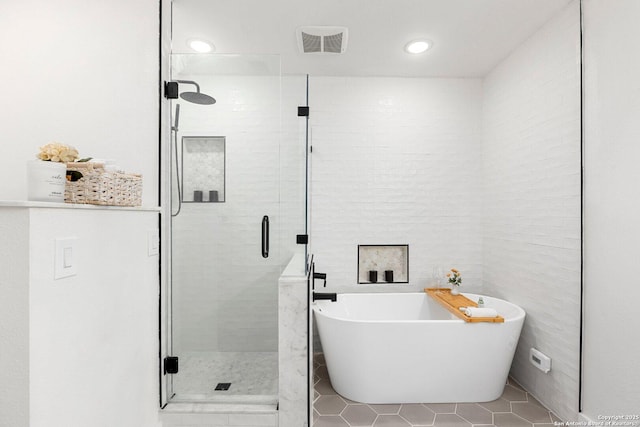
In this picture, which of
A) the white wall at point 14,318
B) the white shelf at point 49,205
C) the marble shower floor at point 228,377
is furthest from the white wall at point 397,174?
the white wall at point 14,318

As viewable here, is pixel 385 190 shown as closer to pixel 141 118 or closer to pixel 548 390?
pixel 548 390

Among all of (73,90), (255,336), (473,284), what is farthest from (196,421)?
(473,284)

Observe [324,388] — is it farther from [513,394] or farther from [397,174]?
[397,174]

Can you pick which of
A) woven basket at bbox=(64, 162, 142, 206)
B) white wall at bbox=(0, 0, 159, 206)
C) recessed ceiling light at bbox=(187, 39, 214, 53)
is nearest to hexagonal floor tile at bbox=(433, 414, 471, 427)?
woven basket at bbox=(64, 162, 142, 206)

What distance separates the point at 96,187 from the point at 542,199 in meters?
2.64

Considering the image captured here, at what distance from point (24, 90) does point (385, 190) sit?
2598mm

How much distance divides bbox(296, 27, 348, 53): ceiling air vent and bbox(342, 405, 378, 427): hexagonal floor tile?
2613 millimetres

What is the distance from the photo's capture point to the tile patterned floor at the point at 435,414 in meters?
2.04

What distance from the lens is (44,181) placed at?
974mm

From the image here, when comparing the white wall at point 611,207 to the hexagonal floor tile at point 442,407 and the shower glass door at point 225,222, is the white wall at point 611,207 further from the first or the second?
the shower glass door at point 225,222

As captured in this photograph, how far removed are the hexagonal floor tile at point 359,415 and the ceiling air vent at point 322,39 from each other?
2613 mm

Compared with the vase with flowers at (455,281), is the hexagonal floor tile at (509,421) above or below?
below

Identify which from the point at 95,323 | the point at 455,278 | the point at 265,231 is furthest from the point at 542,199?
the point at 95,323

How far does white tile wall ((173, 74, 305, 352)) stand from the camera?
1.86 m
